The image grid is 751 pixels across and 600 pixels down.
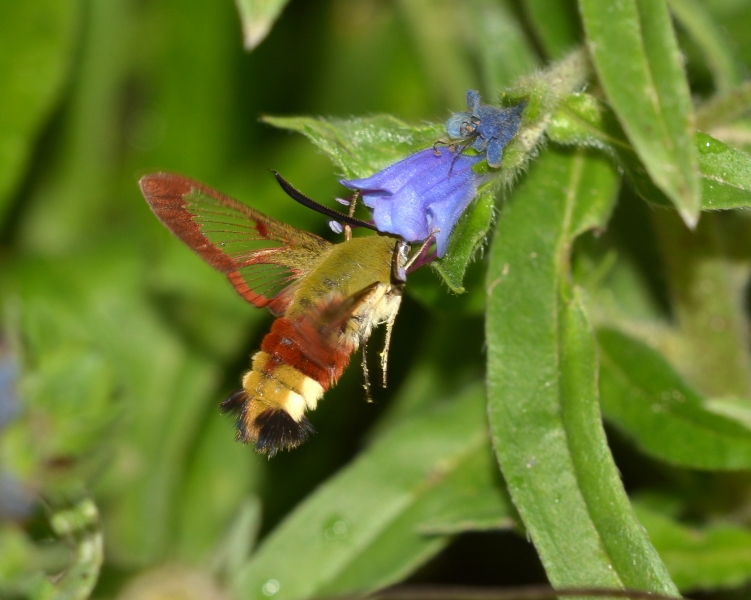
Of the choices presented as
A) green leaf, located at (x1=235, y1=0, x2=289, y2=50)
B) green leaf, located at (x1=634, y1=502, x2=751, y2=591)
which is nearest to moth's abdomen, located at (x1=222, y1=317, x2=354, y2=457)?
green leaf, located at (x1=235, y1=0, x2=289, y2=50)

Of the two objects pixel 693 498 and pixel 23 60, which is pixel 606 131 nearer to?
pixel 693 498

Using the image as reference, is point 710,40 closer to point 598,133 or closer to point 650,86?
point 598,133

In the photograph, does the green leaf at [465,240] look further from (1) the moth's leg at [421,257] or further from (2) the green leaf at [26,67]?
(2) the green leaf at [26,67]

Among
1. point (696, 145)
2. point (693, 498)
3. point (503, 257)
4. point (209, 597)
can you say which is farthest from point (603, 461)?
point (209, 597)

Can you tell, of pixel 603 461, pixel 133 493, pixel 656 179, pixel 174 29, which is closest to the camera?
pixel 656 179

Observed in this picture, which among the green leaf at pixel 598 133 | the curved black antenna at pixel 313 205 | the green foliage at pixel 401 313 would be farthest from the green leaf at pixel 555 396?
the curved black antenna at pixel 313 205

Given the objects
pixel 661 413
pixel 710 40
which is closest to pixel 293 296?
pixel 661 413

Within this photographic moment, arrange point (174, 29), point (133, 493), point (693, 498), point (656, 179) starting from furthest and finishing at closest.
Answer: point (174, 29), point (133, 493), point (693, 498), point (656, 179)
